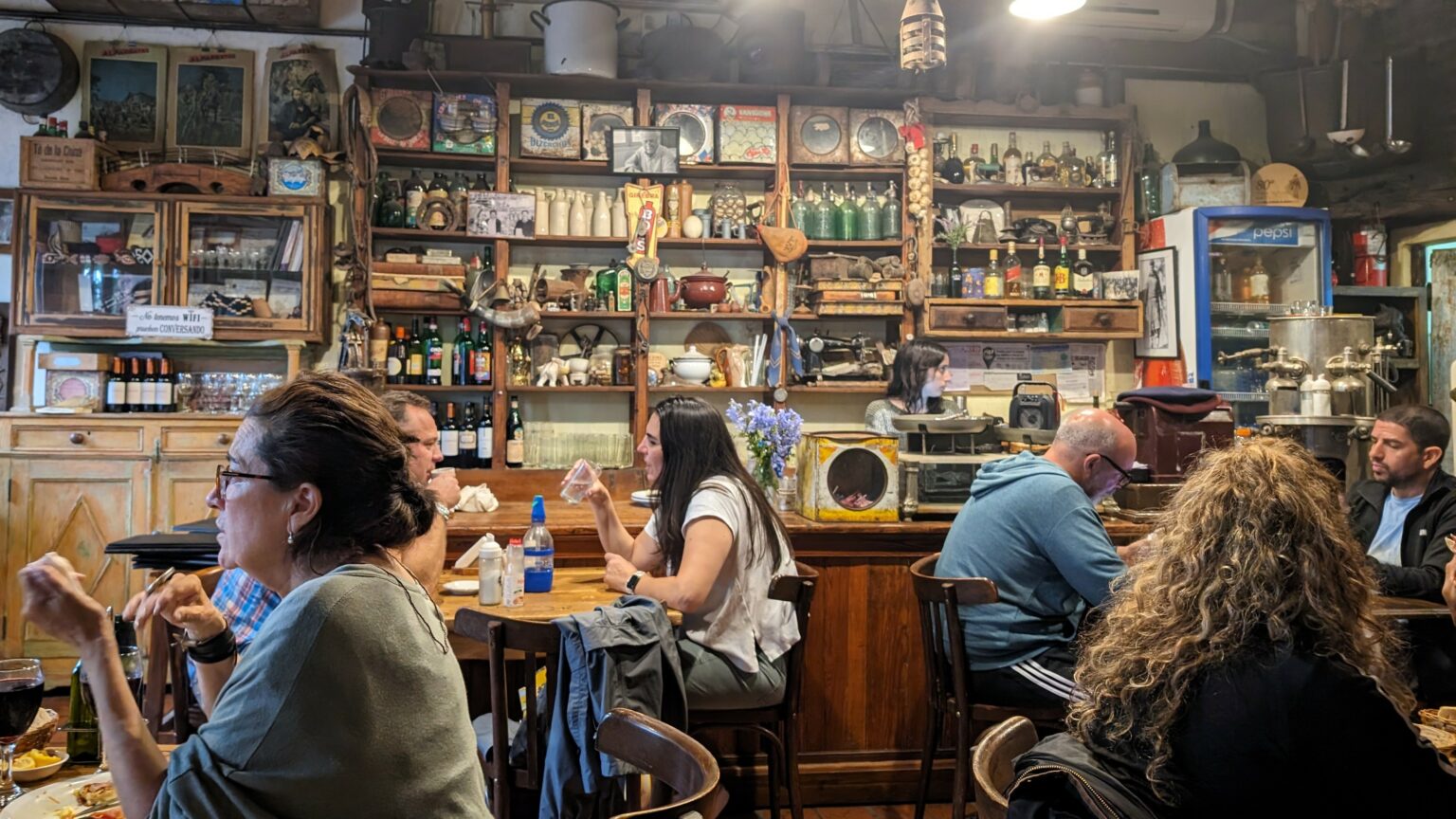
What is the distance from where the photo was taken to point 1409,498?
3781 mm

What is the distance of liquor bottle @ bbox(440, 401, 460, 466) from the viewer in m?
5.43

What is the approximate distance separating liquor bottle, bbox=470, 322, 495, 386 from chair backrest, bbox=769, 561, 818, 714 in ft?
9.38

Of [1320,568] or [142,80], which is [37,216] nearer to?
[142,80]

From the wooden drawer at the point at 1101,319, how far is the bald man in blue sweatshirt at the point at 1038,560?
2.93 meters

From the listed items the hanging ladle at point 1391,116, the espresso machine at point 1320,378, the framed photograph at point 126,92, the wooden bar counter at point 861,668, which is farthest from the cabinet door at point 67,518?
the hanging ladle at point 1391,116

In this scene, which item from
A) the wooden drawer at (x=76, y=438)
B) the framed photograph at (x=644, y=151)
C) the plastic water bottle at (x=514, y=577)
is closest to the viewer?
the plastic water bottle at (x=514, y=577)

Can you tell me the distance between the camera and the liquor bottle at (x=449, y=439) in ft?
17.8

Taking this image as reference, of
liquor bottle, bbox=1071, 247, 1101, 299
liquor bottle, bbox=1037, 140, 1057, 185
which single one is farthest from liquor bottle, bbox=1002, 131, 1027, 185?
liquor bottle, bbox=1071, 247, 1101, 299

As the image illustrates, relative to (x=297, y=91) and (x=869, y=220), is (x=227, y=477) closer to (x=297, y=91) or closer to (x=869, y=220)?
(x=869, y=220)

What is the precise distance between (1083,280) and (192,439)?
4.69m

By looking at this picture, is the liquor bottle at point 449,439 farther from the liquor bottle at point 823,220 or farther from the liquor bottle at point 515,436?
the liquor bottle at point 823,220

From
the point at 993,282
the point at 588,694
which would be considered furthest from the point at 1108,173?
the point at 588,694

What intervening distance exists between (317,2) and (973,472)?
426 centimetres

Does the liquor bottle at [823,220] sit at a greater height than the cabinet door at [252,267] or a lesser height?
greater
